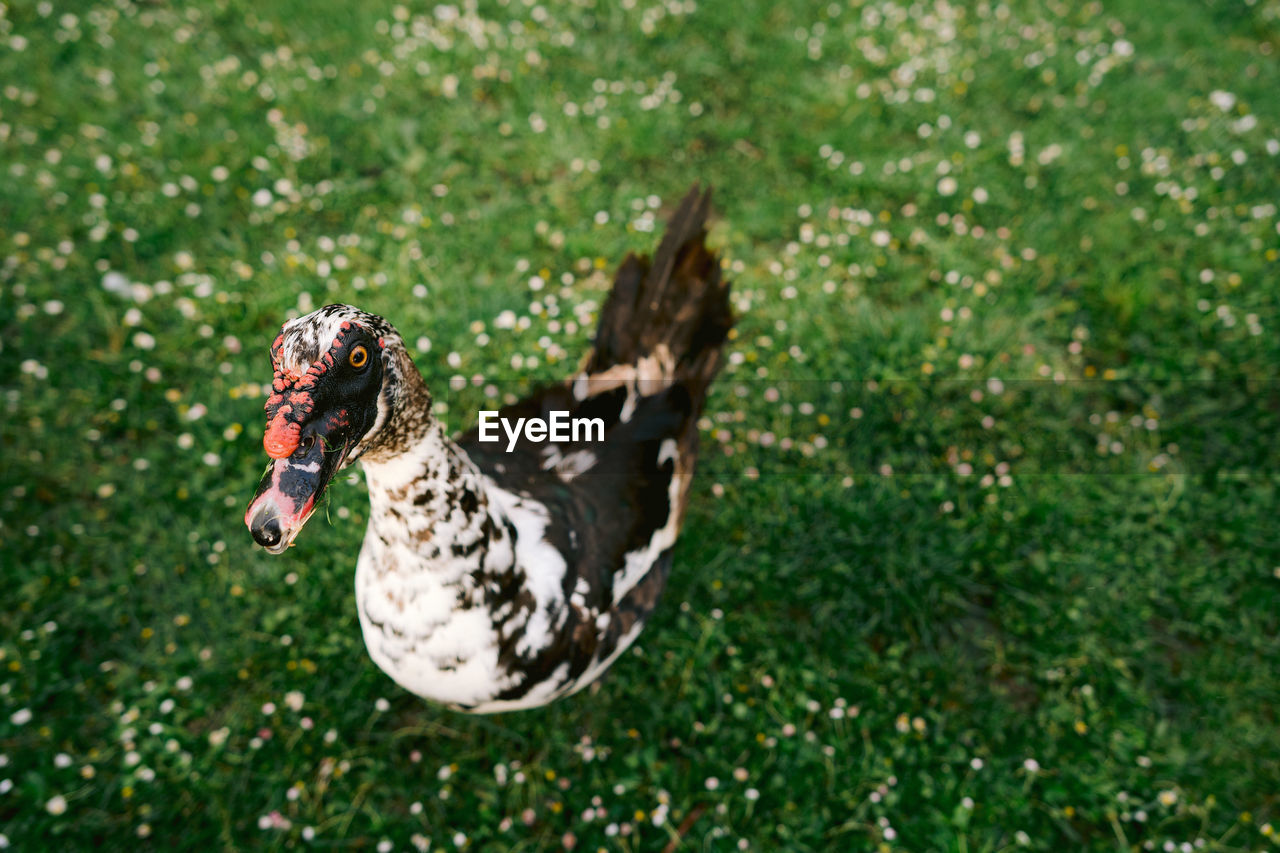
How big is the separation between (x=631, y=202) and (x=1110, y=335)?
9.92 feet

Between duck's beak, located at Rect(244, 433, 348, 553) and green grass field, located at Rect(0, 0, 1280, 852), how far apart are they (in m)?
0.68

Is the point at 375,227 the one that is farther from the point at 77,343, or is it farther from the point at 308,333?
the point at 308,333

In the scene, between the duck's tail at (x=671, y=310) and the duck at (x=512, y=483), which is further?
the duck's tail at (x=671, y=310)

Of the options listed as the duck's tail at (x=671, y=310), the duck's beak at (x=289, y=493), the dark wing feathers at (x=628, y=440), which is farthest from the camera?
the duck's tail at (x=671, y=310)

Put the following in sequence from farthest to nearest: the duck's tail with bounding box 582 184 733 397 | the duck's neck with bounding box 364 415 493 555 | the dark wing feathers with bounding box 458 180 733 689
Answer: the duck's tail with bounding box 582 184 733 397, the dark wing feathers with bounding box 458 180 733 689, the duck's neck with bounding box 364 415 493 555

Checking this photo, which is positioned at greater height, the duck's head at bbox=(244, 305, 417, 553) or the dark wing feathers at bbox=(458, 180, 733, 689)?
the duck's head at bbox=(244, 305, 417, 553)

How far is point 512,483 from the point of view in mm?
2467

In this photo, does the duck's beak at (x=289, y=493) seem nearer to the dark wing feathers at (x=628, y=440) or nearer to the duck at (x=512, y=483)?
the duck at (x=512, y=483)

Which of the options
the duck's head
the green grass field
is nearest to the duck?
the duck's head

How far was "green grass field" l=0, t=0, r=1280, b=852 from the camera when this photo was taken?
9.36 feet

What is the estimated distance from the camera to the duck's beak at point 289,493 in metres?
1.47

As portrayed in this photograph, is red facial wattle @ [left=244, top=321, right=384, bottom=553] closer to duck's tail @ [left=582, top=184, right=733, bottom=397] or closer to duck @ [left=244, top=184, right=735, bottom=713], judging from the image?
duck @ [left=244, top=184, right=735, bottom=713]

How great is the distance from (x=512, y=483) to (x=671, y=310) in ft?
3.12

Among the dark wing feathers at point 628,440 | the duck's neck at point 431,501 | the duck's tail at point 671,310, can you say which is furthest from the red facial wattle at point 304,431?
the duck's tail at point 671,310
